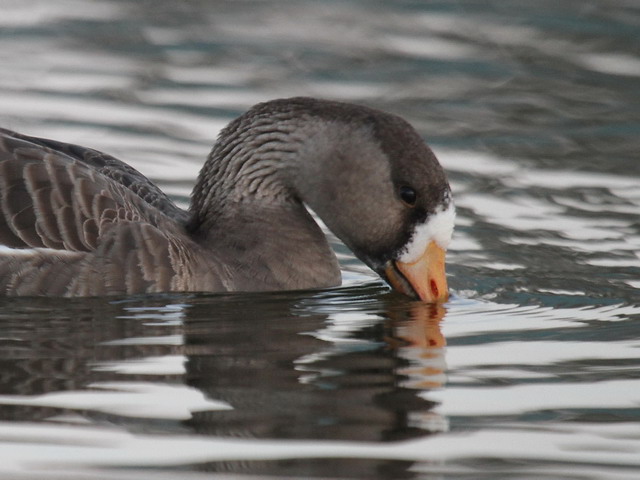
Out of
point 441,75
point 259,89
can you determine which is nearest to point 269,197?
Result: point 259,89

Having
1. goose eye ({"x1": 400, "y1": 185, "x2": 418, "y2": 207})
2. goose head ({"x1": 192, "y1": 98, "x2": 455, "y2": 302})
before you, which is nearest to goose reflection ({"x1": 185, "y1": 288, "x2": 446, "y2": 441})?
goose head ({"x1": 192, "y1": 98, "x2": 455, "y2": 302})

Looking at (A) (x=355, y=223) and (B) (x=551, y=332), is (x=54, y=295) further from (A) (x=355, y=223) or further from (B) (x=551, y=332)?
(B) (x=551, y=332)

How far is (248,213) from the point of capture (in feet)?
32.1

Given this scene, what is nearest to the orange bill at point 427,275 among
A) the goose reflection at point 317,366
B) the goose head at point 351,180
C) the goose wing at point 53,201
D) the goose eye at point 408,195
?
the goose head at point 351,180

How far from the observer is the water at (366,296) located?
6.20m

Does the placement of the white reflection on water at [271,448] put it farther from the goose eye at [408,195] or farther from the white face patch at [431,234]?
the goose eye at [408,195]

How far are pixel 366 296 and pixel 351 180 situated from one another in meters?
0.77

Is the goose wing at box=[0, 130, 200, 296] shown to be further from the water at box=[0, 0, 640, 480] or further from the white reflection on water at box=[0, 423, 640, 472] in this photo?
the white reflection on water at box=[0, 423, 640, 472]

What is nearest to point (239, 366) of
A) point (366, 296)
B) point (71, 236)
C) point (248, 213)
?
point (71, 236)

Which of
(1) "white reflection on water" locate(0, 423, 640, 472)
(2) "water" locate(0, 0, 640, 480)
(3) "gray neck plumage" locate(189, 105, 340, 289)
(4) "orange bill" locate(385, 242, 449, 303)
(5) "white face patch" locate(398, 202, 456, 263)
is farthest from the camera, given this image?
(3) "gray neck plumage" locate(189, 105, 340, 289)

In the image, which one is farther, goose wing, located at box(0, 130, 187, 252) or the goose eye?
the goose eye

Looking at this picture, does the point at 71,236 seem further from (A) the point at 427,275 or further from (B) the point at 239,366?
(A) the point at 427,275

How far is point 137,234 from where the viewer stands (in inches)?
358

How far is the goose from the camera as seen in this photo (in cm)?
896
